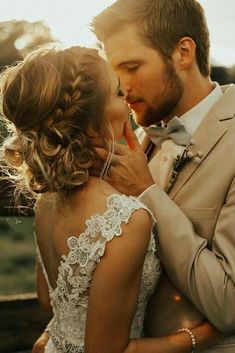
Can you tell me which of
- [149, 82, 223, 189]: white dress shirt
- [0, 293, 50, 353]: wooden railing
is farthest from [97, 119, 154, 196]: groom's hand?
[0, 293, 50, 353]: wooden railing

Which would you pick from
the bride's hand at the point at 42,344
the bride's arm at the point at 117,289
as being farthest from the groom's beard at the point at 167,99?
the bride's hand at the point at 42,344

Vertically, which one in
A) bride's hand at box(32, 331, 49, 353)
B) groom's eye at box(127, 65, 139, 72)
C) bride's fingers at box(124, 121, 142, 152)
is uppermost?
groom's eye at box(127, 65, 139, 72)

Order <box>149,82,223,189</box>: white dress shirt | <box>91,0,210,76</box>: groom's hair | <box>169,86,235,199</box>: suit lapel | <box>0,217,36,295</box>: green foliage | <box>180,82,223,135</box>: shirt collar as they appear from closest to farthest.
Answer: <box>169,86,235,199</box>: suit lapel < <box>149,82,223,189</box>: white dress shirt < <box>180,82,223,135</box>: shirt collar < <box>91,0,210,76</box>: groom's hair < <box>0,217,36,295</box>: green foliage

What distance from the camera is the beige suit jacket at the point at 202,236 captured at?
2.50 metres

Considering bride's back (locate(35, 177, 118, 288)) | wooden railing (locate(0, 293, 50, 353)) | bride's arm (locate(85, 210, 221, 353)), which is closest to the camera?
bride's arm (locate(85, 210, 221, 353))

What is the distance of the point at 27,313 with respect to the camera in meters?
3.82

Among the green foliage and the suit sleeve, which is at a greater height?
the suit sleeve

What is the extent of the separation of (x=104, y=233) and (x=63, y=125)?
16.9 inches

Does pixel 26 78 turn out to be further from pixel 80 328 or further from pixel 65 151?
pixel 80 328

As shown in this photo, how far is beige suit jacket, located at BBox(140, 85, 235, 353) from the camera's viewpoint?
8.19ft

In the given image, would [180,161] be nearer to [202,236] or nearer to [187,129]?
[187,129]

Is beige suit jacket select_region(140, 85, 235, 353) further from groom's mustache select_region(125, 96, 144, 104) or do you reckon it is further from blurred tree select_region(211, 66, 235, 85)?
blurred tree select_region(211, 66, 235, 85)

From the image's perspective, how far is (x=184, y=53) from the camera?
3.17 m

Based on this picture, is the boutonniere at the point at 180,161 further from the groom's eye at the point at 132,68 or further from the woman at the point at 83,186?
the groom's eye at the point at 132,68
